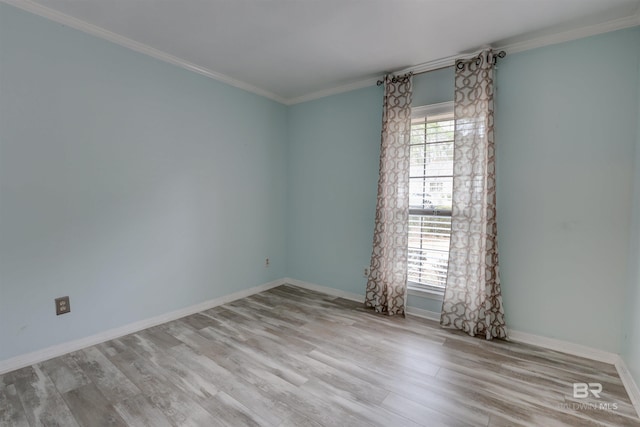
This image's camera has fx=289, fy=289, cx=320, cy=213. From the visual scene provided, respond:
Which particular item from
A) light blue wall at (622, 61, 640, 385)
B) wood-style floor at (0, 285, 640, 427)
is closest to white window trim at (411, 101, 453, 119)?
light blue wall at (622, 61, 640, 385)

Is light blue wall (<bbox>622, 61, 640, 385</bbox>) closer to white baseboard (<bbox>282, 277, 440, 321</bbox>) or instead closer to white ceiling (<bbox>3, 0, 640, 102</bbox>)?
white ceiling (<bbox>3, 0, 640, 102</bbox>)

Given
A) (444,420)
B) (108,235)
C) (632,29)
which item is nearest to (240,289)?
(108,235)

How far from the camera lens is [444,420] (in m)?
1.61

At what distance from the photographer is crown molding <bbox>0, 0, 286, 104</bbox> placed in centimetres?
204

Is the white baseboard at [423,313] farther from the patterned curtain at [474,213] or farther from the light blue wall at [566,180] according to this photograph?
the patterned curtain at [474,213]

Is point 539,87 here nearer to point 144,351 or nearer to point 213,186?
point 213,186

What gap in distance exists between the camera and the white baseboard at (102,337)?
2.04 meters

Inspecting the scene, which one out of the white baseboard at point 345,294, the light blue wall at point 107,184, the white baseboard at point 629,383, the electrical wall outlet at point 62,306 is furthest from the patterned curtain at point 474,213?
the electrical wall outlet at point 62,306

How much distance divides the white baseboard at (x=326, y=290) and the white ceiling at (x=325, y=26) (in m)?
2.56

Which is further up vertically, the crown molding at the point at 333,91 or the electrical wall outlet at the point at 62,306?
the crown molding at the point at 333,91

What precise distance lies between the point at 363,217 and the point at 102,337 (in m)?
2.72

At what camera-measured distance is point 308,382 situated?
6.37ft

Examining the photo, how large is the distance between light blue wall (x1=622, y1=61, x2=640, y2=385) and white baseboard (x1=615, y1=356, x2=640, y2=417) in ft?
0.14

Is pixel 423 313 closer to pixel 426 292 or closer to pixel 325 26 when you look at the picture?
pixel 426 292
